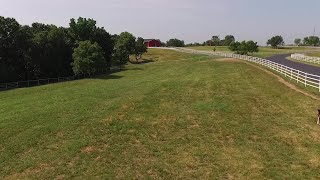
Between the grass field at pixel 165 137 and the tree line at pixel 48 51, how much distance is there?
34064 millimetres

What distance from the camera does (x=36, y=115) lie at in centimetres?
2614

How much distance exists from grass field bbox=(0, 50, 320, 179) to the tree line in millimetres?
34064

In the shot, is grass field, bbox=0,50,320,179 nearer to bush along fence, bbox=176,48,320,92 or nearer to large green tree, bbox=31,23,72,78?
bush along fence, bbox=176,48,320,92

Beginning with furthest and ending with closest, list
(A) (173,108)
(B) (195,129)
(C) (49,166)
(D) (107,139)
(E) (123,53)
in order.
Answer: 1. (E) (123,53)
2. (A) (173,108)
3. (B) (195,129)
4. (D) (107,139)
5. (C) (49,166)

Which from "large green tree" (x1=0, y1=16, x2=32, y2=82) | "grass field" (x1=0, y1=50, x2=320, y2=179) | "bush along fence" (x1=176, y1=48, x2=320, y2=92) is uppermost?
"large green tree" (x1=0, y1=16, x2=32, y2=82)

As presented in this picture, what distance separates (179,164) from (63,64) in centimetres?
6132

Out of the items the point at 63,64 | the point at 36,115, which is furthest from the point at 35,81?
the point at 36,115

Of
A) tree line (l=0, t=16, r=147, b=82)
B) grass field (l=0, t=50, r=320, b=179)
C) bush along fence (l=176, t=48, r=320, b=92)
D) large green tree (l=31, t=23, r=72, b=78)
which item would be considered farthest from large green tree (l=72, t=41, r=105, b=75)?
grass field (l=0, t=50, r=320, b=179)

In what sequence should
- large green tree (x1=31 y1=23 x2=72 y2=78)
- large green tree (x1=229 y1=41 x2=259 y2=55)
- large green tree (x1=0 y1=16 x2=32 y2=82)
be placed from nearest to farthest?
large green tree (x1=0 y1=16 x2=32 y2=82) < large green tree (x1=31 y1=23 x2=72 y2=78) < large green tree (x1=229 y1=41 x2=259 y2=55)

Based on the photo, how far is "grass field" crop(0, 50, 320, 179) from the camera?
1641cm

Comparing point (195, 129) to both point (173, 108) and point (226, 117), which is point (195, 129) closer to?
point (226, 117)

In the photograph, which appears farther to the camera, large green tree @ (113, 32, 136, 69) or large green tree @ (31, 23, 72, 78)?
large green tree @ (113, 32, 136, 69)

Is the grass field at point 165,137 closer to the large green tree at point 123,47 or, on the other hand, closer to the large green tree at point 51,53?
the large green tree at point 51,53

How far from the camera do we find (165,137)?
68.7 feet
